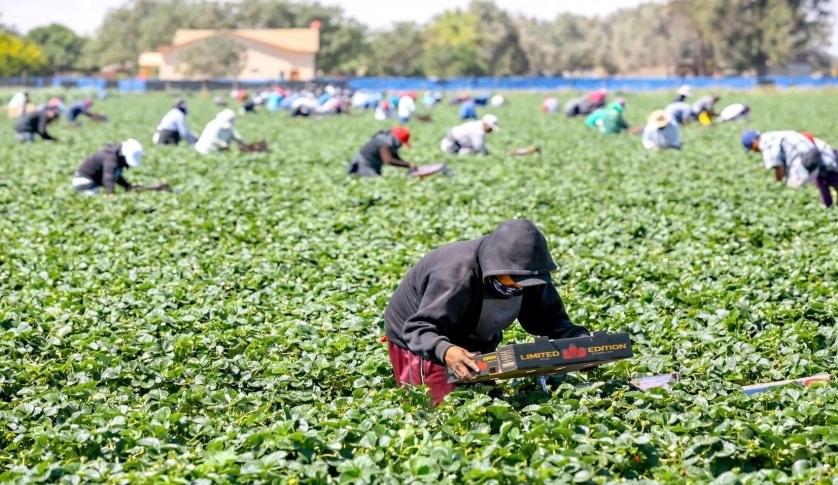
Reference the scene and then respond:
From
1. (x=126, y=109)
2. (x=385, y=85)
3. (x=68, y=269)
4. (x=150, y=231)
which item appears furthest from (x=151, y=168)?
(x=385, y=85)

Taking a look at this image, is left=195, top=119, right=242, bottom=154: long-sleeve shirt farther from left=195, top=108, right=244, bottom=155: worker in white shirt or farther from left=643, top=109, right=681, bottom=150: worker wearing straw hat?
left=643, top=109, right=681, bottom=150: worker wearing straw hat

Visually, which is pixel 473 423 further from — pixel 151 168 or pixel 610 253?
pixel 151 168

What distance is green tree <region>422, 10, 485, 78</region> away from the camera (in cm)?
9656

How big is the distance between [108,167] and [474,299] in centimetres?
1045

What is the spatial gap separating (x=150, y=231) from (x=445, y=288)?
296 inches

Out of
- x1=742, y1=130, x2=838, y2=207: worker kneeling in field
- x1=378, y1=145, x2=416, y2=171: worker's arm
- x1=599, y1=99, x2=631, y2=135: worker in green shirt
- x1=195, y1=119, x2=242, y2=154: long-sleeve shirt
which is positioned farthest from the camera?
x1=599, y1=99, x2=631, y2=135: worker in green shirt

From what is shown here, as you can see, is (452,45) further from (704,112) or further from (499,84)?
(704,112)

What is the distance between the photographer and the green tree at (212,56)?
82562 millimetres

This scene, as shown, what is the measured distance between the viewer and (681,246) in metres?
11.0

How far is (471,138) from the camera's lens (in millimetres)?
21594

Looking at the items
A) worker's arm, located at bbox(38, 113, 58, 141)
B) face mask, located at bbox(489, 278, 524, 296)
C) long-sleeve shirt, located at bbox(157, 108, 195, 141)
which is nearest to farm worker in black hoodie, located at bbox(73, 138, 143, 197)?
long-sleeve shirt, located at bbox(157, 108, 195, 141)

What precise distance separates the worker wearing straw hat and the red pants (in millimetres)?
16641

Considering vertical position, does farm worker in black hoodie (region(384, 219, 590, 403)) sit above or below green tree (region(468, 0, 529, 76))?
below

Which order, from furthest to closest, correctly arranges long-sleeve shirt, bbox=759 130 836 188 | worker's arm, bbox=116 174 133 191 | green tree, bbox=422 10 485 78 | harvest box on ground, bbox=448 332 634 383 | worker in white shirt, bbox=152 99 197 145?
green tree, bbox=422 10 485 78
worker in white shirt, bbox=152 99 197 145
worker's arm, bbox=116 174 133 191
long-sleeve shirt, bbox=759 130 836 188
harvest box on ground, bbox=448 332 634 383
